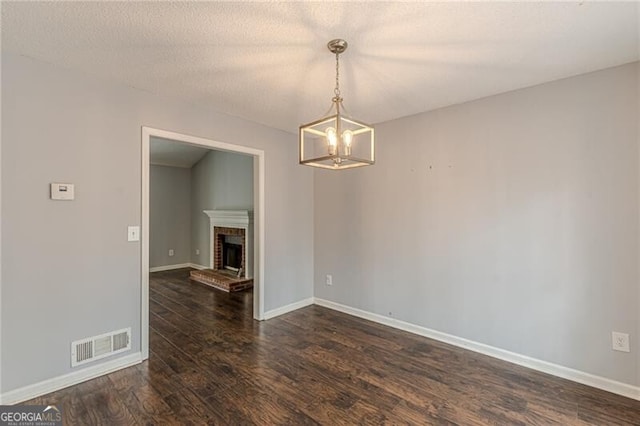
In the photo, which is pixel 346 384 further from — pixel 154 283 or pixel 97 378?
pixel 154 283

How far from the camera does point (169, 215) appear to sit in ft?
22.9

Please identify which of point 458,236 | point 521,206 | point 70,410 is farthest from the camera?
point 458,236

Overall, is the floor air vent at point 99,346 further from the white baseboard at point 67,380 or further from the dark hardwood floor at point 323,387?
the dark hardwood floor at point 323,387

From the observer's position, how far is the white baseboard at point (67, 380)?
2057 millimetres

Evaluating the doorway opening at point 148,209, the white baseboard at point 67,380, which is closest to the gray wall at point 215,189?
the doorway opening at point 148,209

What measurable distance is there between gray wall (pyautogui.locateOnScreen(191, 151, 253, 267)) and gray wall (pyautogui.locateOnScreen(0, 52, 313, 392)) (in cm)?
317

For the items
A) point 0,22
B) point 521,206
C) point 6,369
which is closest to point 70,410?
point 6,369

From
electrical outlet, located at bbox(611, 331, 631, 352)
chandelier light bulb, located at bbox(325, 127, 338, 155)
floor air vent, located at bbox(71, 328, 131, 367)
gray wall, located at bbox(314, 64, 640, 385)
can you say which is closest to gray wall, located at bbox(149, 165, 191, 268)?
floor air vent, located at bbox(71, 328, 131, 367)

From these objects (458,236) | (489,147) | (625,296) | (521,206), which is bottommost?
(625,296)

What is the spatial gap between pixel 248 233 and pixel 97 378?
360 centimetres

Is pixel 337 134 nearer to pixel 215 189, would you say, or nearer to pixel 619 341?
pixel 619 341

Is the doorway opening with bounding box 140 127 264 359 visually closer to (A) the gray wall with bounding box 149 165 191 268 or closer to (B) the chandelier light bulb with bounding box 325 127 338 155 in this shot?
(B) the chandelier light bulb with bounding box 325 127 338 155

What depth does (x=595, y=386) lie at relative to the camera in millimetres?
2283

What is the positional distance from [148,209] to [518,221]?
3370 mm
